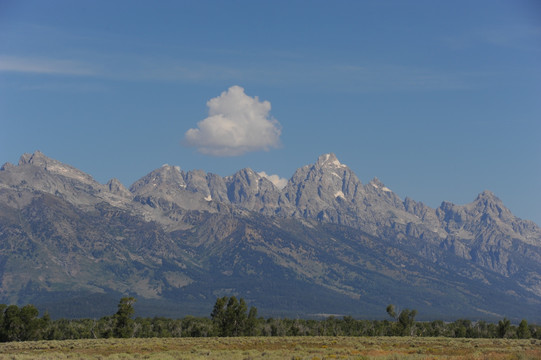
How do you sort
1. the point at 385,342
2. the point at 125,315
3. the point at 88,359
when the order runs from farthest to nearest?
the point at 125,315 → the point at 385,342 → the point at 88,359

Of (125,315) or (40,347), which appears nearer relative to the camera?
(40,347)

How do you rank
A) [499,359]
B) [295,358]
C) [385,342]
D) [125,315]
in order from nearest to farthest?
[499,359]
[295,358]
[385,342]
[125,315]

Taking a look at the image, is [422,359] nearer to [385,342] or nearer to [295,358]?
[295,358]

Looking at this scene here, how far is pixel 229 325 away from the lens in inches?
7869

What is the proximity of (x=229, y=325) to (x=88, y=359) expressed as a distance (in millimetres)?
128267

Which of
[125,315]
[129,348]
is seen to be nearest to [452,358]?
[129,348]

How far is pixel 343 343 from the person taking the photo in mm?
101000

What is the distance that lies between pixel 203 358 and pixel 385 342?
1585 inches

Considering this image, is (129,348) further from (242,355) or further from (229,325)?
(229,325)

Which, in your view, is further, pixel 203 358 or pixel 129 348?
pixel 129 348

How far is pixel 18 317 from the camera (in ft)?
560

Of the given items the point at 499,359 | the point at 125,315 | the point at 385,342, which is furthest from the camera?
the point at 125,315

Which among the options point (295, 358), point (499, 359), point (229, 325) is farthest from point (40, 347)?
point (229, 325)

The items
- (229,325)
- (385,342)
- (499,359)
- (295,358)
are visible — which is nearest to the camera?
(499,359)
